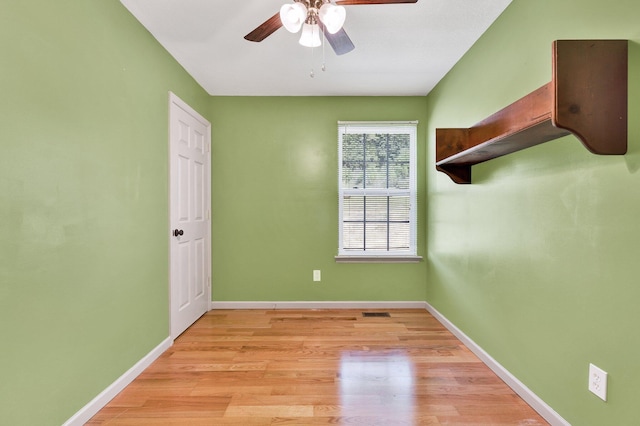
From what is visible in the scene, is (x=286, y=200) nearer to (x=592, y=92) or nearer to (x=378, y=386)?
(x=378, y=386)

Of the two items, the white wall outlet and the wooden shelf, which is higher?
the wooden shelf

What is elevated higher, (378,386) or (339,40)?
(339,40)

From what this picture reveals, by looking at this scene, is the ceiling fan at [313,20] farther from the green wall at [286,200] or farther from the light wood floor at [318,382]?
the light wood floor at [318,382]

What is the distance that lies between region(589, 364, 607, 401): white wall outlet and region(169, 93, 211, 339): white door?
2.76 meters

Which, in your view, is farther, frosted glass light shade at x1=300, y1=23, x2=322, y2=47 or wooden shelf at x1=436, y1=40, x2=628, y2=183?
frosted glass light shade at x1=300, y1=23, x2=322, y2=47

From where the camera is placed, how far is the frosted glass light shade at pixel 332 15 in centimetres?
152

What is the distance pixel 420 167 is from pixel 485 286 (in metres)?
1.67

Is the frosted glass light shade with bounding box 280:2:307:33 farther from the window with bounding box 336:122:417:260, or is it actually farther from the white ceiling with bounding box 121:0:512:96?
the window with bounding box 336:122:417:260

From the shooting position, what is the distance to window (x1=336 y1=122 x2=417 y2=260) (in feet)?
11.8

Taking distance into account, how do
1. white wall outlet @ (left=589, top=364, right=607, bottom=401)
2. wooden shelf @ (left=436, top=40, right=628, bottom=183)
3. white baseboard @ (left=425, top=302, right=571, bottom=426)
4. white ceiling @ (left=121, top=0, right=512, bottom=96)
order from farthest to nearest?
white ceiling @ (left=121, top=0, right=512, bottom=96) < white baseboard @ (left=425, top=302, right=571, bottom=426) < white wall outlet @ (left=589, top=364, right=607, bottom=401) < wooden shelf @ (left=436, top=40, right=628, bottom=183)

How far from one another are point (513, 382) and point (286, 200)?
8.43 ft

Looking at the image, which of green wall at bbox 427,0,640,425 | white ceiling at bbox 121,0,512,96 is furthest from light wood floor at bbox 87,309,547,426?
white ceiling at bbox 121,0,512,96

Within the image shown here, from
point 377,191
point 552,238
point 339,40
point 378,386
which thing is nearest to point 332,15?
point 339,40

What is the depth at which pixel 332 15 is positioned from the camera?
1.54 meters
